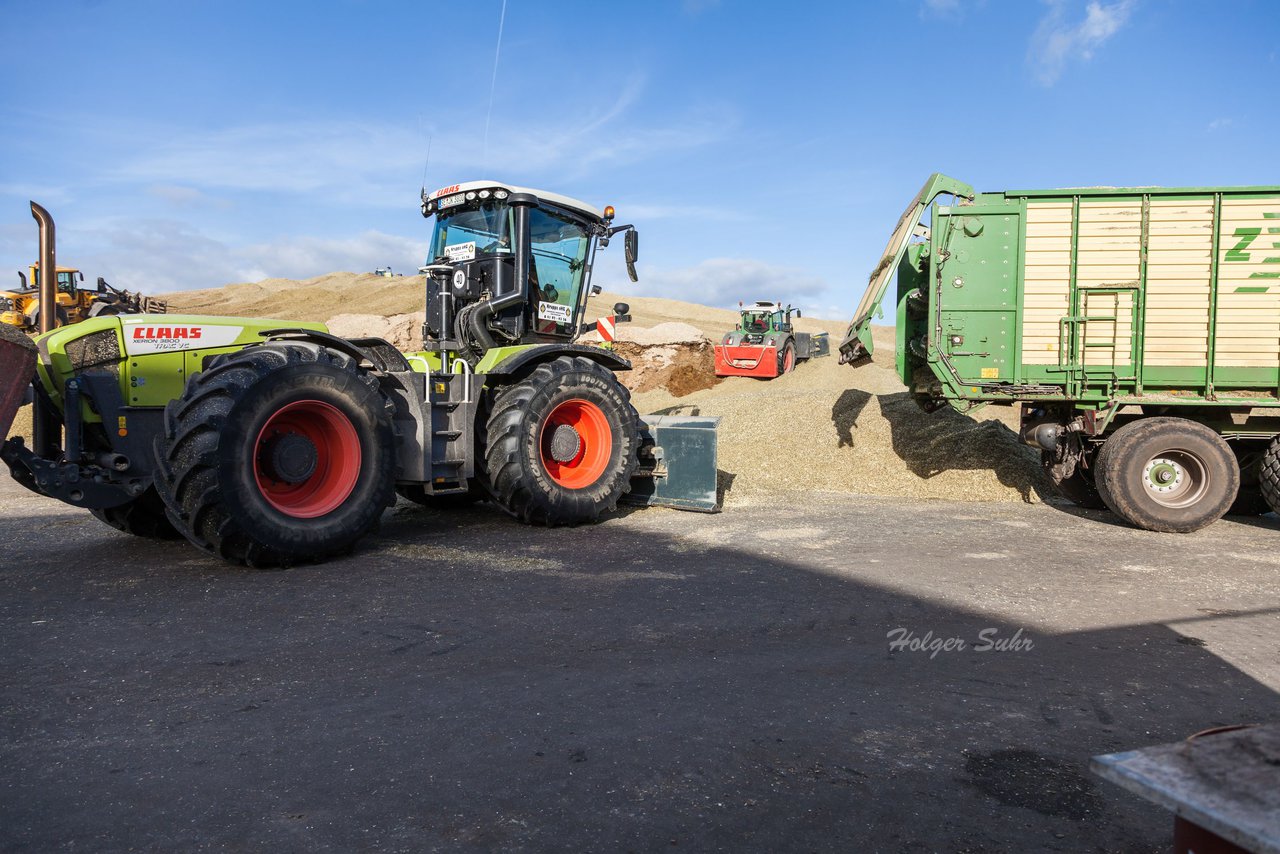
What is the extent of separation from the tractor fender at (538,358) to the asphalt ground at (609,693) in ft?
4.97

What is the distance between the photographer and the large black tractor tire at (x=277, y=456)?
5.15m

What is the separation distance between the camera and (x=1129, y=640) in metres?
4.45

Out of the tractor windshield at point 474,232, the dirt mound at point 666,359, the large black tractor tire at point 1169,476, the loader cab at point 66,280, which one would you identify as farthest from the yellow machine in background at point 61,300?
the large black tractor tire at point 1169,476

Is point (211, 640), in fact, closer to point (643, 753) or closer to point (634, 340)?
point (643, 753)

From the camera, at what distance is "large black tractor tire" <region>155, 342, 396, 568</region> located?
5.15 meters

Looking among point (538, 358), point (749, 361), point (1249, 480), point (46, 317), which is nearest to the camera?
point (46, 317)

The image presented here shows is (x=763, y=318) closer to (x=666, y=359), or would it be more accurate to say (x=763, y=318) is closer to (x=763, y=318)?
(x=763, y=318)

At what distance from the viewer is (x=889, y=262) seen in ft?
29.2

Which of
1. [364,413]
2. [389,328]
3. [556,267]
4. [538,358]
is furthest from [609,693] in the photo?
[389,328]

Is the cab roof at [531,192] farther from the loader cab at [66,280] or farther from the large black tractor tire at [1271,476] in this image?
the loader cab at [66,280]

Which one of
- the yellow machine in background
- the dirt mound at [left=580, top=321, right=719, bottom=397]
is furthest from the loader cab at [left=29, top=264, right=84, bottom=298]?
Answer: the dirt mound at [left=580, top=321, right=719, bottom=397]

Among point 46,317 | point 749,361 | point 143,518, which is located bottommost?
point 143,518

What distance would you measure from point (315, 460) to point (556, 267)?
3.26 metres

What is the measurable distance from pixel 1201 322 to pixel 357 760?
7952 millimetres
